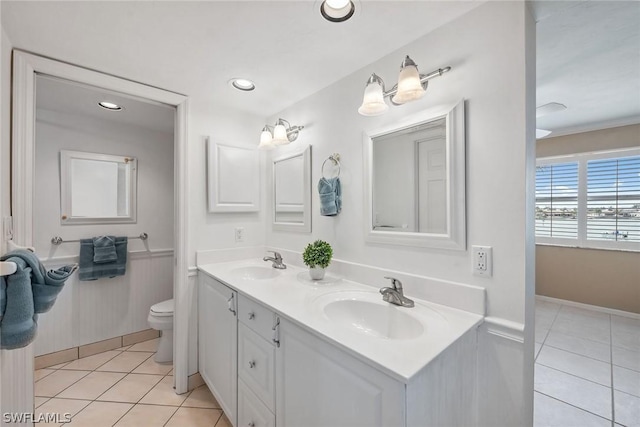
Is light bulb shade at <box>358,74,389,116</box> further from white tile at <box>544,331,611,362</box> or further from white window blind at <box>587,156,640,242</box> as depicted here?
white window blind at <box>587,156,640,242</box>

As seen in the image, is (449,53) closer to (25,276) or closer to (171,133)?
(25,276)

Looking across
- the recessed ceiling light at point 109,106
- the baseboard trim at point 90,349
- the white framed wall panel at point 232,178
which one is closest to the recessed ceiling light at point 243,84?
the white framed wall panel at point 232,178

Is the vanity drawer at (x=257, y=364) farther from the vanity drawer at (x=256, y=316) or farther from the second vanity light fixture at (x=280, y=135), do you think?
the second vanity light fixture at (x=280, y=135)

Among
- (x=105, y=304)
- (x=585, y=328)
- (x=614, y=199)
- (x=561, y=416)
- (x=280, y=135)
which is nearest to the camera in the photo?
(x=561, y=416)

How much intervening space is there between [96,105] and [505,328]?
3081 mm

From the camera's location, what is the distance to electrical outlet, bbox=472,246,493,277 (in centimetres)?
109

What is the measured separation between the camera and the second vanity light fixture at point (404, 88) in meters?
1.15

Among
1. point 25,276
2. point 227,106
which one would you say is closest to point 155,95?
point 227,106

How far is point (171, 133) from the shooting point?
9.43 feet

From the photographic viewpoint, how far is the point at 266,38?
4.31ft

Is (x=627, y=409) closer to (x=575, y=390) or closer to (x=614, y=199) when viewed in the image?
(x=575, y=390)

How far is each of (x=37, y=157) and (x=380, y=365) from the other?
9.90 ft

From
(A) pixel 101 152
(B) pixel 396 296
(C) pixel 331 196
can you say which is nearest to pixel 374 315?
(B) pixel 396 296

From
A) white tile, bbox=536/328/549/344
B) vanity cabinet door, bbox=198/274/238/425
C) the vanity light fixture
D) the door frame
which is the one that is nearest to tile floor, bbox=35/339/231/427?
vanity cabinet door, bbox=198/274/238/425
